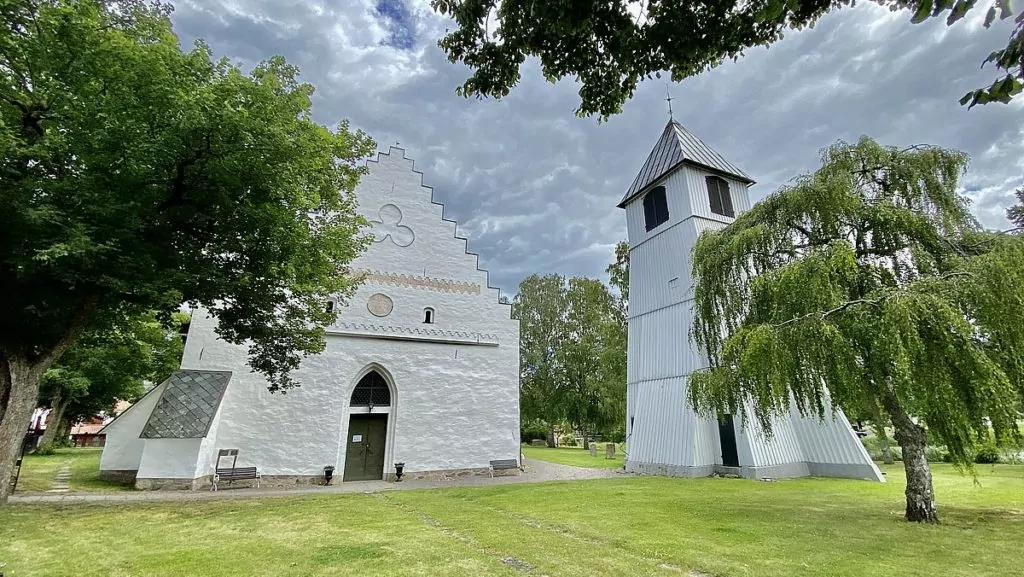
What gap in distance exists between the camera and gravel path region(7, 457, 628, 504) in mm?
9680

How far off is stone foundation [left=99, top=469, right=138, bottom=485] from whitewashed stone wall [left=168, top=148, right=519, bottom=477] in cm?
228

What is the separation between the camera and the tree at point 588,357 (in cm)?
2816

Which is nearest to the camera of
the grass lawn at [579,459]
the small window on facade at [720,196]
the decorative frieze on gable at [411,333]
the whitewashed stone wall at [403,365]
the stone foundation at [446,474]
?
the whitewashed stone wall at [403,365]

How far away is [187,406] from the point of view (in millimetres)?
12133

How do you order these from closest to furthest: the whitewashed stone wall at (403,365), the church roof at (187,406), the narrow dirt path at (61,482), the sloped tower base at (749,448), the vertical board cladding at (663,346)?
the narrow dirt path at (61,482) < the church roof at (187,406) < the whitewashed stone wall at (403,365) < the sloped tower base at (749,448) < the vertical board cladding at (663,346)

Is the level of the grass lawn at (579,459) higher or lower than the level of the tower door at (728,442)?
lower

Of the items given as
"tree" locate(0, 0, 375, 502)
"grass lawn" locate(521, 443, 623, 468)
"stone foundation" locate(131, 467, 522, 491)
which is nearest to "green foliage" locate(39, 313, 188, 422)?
"stone foundation" locate(131, 467, 522, 491)

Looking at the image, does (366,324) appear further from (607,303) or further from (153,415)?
(607,303)

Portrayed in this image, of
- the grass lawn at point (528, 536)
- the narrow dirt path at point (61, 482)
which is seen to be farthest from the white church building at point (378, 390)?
the grass lawn at point (528, 536)

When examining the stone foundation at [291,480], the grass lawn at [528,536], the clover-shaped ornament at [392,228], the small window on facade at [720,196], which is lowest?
the grass lawn at [528,536]

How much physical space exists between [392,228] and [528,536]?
12.5m

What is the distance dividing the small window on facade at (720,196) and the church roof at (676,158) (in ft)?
1.16

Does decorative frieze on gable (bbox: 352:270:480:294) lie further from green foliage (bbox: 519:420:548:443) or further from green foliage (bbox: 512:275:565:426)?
green foliage (bbox: 519:420:548:443)

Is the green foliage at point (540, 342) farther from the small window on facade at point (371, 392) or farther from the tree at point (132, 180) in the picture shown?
the tree at point (132, 180)
